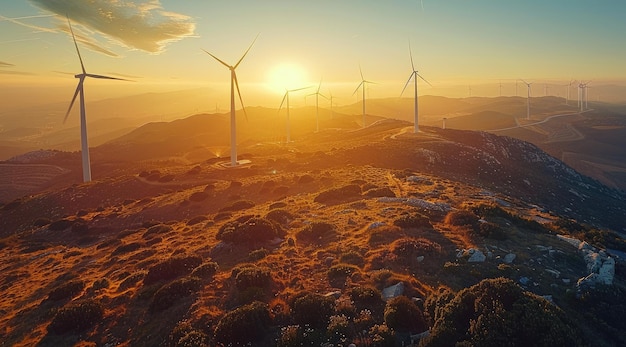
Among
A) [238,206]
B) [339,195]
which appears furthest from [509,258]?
[238,206]

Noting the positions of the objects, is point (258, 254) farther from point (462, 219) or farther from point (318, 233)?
point (462, 219)

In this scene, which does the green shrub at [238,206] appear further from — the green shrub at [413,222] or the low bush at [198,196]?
the green shrub at [413,222]

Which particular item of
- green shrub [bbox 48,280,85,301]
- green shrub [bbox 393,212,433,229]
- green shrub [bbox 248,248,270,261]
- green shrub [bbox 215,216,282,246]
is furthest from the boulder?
green shrub [bbox 48,280,85,301]

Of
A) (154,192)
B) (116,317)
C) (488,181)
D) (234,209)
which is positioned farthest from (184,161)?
(116,317)

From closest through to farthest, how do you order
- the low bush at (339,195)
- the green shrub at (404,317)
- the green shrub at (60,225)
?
the green shrub at (404,317) < the low bush at (339,195) < the green shrub at (60,225)

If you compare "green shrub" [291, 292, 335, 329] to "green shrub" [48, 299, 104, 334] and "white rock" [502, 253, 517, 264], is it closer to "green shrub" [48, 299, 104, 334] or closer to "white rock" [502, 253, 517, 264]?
"green shrub" [48, 299, 104, 334]

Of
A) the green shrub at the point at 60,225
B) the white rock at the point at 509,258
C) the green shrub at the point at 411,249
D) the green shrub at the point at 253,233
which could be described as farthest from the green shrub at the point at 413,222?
the green shrub at the point at 60,225
